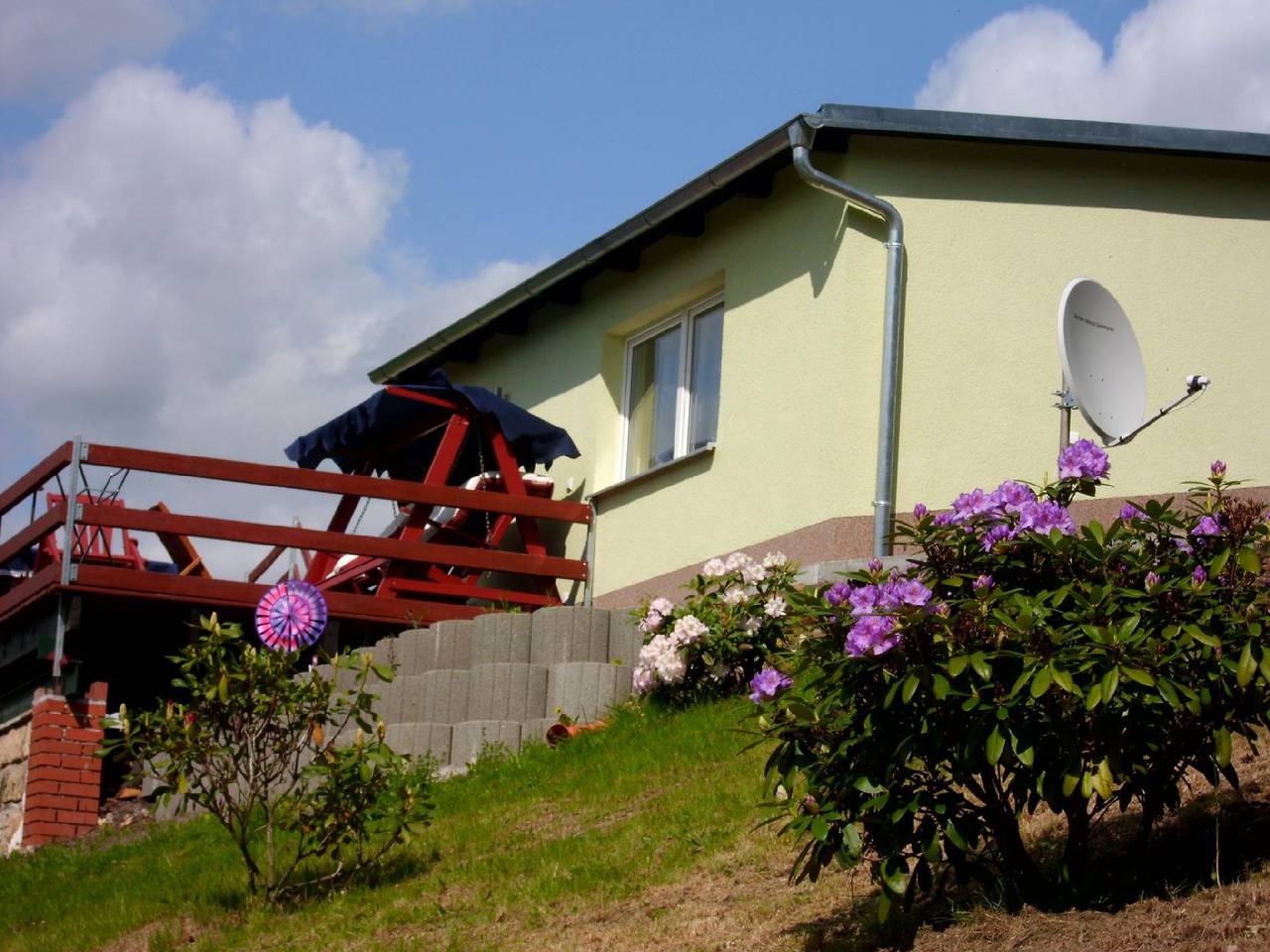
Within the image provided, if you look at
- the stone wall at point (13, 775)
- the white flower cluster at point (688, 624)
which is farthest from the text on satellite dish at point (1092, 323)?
the stone wall at point (13, 775)

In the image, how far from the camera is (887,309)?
1238cm

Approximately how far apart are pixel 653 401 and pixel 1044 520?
930cm

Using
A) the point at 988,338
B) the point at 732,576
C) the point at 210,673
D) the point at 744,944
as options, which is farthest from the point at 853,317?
the point at 744,944

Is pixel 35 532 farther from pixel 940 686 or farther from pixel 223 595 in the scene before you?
pixel 940 686

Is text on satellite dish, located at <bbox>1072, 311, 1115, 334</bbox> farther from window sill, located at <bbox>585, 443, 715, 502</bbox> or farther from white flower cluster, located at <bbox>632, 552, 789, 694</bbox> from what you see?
window sill, located at <bbox>585, 443, 715, 502</bbox>

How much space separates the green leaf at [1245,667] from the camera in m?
5.61

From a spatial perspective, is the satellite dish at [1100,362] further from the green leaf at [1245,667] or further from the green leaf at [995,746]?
the green leaf at [995,746]

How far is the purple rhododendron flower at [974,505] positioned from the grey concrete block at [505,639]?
6.45 meters

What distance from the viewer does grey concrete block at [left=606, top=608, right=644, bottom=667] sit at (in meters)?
12.2

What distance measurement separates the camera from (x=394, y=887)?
27.9 feet

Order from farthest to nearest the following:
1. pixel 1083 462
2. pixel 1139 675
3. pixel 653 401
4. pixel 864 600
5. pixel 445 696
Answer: pixel 653 401 < pixel 445 696 < pixel 1083 462 < pixel 864 600 < pixel 1139 675

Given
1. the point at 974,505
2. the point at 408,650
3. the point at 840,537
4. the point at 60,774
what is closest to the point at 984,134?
the point at 840,537

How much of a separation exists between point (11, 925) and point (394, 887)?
9.89ft

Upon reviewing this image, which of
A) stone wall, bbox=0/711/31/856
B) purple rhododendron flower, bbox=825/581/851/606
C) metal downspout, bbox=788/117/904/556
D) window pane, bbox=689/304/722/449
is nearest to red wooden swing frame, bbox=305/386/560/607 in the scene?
window pane, bbox=689/304/722/449
